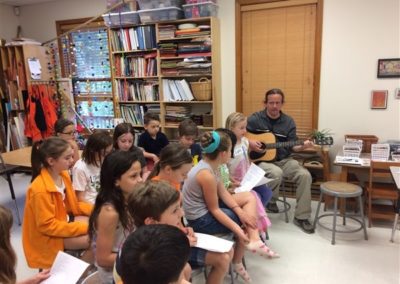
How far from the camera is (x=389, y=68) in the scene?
3.13 meters

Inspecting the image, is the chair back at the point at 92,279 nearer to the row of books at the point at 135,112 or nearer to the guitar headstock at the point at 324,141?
the guitar headstock at the point at 324,141

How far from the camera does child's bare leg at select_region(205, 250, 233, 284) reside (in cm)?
158

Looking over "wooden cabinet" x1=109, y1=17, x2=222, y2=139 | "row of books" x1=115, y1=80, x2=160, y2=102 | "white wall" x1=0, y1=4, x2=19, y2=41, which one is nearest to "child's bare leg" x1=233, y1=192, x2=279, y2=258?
"wooden cabinet" x1=109, y1=17, x2=222, y2=139

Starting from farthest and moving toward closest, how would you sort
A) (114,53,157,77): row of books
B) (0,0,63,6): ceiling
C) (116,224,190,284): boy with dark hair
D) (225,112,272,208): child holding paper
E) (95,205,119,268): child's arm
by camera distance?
(0,0,63,6): ceiling → (114,53,157,77): row of books → (225,112,272,208): child holding paper → (95,205,119,268): child's arm → (116,224,190,284): boy with dark hair

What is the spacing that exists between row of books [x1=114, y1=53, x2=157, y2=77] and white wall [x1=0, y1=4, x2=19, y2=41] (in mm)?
2105

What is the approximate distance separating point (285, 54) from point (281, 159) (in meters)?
1.20

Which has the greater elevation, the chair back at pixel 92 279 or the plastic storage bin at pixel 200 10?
the plastic storage bin at pixel 200 10

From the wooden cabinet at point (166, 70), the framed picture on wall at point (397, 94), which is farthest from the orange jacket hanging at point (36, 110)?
the framed picture on wall at point (397, 94)

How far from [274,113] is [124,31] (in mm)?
2089

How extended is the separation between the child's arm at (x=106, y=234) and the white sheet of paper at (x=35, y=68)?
3785mm

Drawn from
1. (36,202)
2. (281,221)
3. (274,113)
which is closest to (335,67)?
(274,113)

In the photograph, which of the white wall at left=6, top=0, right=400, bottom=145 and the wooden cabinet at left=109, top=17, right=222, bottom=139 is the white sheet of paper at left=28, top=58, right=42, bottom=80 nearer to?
the wooden cabinet at left=109, top=17, right=222, bottom=139

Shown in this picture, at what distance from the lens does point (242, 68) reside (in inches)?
147

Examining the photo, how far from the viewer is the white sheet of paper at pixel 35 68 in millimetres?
4420
